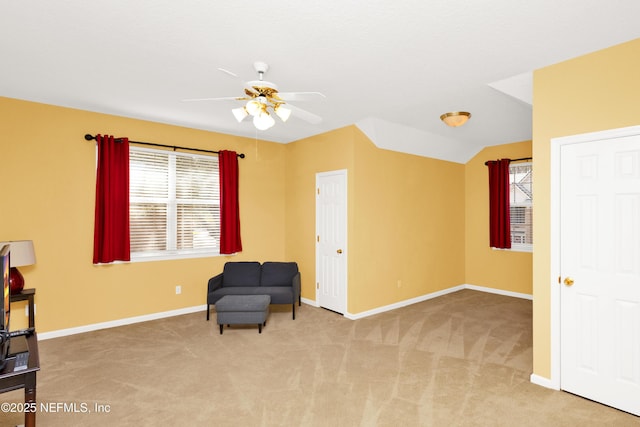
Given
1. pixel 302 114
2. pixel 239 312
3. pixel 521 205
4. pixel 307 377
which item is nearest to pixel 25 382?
pixel 307 377

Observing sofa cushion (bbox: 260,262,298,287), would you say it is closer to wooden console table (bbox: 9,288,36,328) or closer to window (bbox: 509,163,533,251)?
wooden console table (bbox: 9,288,36,328)

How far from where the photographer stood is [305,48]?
8.44 ft

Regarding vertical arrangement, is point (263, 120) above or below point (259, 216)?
above

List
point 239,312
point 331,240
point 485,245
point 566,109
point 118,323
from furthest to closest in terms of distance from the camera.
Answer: point 485,245
point 331,240
point 118,323
point 239,312
point 566,109

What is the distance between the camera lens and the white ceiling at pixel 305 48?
211 cm

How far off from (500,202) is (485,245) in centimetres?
93

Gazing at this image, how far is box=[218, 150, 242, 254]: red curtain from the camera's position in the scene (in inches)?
200

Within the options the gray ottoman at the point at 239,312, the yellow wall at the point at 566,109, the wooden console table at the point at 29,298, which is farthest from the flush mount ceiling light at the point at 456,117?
the wooden console table at the point at 29,298

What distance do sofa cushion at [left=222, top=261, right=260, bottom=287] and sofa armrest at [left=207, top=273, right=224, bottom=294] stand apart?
0.09 m

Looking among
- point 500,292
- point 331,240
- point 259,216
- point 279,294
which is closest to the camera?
point 279,294

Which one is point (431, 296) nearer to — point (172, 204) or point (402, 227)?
point (402, 227)

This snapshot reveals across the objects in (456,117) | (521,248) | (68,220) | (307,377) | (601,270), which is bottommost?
(307,377)

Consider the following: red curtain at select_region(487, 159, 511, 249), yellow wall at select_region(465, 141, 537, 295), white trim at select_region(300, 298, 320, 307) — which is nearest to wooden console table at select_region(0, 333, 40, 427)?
white trim at select_region(300, 298, 320, 307)

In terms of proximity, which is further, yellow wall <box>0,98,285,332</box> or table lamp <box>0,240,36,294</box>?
yellow wall <box>0,98,285,332</box>
